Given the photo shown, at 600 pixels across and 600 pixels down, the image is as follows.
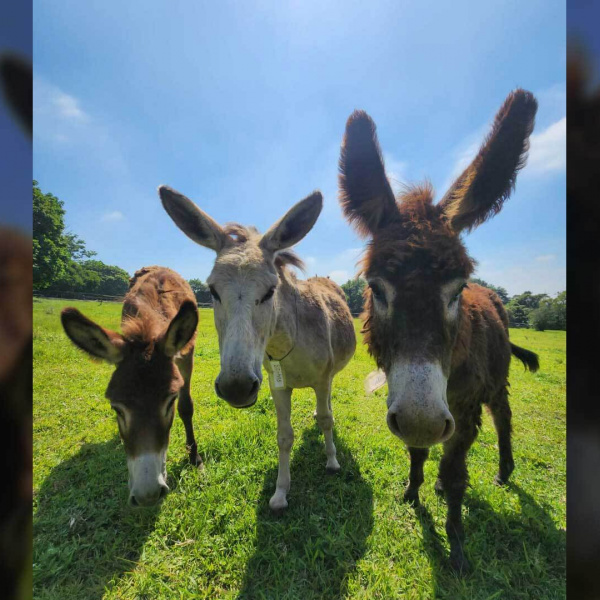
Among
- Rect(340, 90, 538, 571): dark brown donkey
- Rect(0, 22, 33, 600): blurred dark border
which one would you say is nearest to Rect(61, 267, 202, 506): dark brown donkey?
Rect(340, 90, 538, 571): dark brown donkey

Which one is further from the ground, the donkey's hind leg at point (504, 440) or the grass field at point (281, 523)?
the donkey's hind leg at point (504, 440)

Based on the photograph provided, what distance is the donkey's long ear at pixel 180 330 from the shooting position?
2.66m

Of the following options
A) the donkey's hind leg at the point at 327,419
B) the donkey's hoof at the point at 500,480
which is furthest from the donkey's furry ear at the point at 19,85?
the donkey's hoof at the point at 500,480

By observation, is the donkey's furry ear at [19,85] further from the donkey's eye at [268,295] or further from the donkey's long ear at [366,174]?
the donkey's long ear at [366,174]

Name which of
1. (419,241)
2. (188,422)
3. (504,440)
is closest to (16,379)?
(419,241)

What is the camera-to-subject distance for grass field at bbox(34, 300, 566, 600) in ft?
7.73

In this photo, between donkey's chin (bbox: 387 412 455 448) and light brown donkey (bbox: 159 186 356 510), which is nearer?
donkey's chin (bbox: 387 412 455 448)

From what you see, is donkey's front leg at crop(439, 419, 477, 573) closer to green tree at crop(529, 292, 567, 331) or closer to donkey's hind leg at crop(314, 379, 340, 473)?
green tree at crop(529, 292, 567, 331)

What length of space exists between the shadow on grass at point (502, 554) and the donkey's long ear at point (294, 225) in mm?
→ 3433

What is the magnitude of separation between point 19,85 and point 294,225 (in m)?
2.39

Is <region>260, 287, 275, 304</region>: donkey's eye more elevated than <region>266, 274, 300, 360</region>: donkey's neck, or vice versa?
<region>260, 287, 275, 304</region>: donkey's eye

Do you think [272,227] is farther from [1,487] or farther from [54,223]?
[54,223]

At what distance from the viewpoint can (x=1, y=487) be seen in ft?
1.82

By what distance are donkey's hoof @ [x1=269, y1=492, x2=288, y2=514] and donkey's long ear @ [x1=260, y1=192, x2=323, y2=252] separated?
2.88m
